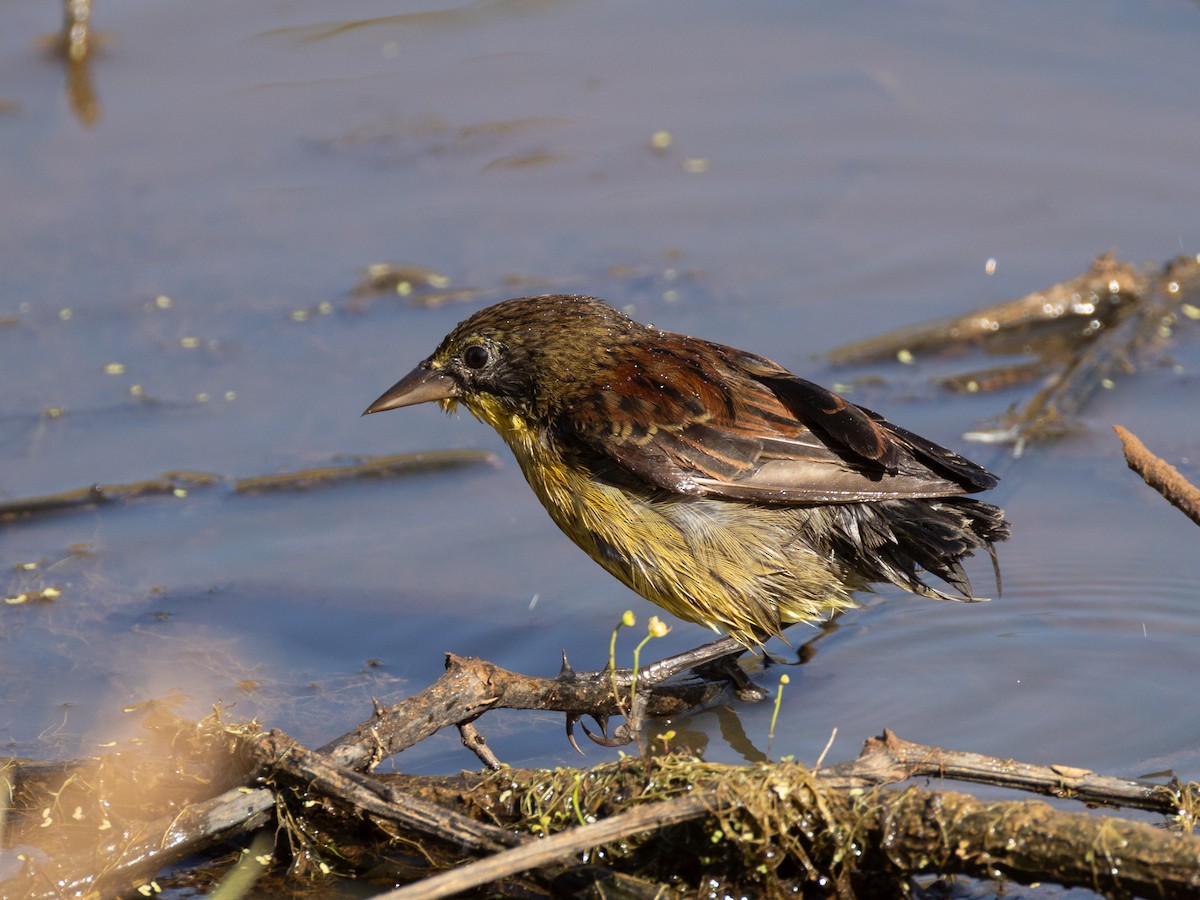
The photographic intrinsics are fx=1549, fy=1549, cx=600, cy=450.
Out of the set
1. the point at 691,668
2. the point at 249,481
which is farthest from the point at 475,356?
the point at 249,481

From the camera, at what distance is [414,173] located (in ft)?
32.2

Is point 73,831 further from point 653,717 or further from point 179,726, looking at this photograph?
point 653,717

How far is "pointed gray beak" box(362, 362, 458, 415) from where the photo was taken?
5.96 m

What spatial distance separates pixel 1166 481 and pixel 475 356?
2616mm

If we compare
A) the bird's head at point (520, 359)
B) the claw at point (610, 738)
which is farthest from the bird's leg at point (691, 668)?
the bird's head at point (520, 359)

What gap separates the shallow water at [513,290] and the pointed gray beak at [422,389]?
2.86 feet

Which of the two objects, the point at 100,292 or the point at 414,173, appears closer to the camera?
the point at 100,292

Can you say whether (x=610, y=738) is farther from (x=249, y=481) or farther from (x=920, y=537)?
(x=249, y=481)

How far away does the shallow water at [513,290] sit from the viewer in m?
5.62

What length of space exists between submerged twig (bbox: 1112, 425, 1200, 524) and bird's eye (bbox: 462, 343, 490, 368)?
2.45 m

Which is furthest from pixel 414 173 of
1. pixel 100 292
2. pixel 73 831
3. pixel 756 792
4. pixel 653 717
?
pixel 756 792

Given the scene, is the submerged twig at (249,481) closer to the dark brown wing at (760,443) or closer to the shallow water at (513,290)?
the shallow water at (513,290)

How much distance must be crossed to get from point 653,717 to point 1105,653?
5.30 ft

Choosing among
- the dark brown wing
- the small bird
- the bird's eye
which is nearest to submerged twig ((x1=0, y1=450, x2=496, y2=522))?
the bird's eye
